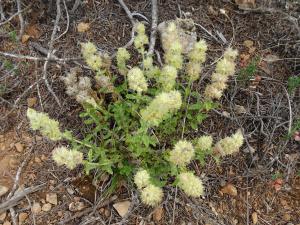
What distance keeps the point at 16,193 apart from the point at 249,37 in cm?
239

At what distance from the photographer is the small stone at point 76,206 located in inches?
116

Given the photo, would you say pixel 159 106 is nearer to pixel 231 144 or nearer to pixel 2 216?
pixel 231 144

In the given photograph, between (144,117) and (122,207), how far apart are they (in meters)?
0.83

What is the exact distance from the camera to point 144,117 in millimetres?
2455

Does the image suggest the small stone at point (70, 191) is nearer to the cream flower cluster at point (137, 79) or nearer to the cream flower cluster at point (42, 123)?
the cream flower cluster at point (42, 123)

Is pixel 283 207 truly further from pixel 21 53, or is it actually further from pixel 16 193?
pixel 21 53

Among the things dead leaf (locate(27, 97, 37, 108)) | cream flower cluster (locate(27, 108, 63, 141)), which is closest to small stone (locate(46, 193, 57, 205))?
cream flower cluster (locate(27, 108, 63, 141))

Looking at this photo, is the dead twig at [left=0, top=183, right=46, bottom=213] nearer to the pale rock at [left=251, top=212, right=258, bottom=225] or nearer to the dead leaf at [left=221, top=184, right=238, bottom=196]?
the dead leaf at [left=221, top=184, right=238, bottom=196]

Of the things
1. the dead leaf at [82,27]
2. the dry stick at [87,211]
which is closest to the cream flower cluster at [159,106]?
the dry stick at [87,211]

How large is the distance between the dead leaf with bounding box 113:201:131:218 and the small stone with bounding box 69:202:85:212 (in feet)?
0.75

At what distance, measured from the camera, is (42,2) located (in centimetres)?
379

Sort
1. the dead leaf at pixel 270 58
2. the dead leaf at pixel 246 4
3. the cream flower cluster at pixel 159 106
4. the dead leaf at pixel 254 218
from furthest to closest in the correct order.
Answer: the dead leaf at pixel 246 4
the dead leaf at pixel 270 58
the dead leaf at pixel 254 218
the cream flower cluster at pixel 159 106

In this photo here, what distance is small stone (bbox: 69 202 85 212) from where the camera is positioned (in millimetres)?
2947

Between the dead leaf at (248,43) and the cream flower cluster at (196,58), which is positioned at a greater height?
the cream flower cluster at (196,58)
